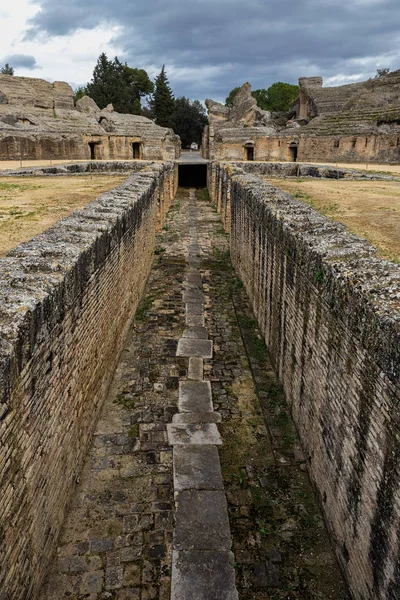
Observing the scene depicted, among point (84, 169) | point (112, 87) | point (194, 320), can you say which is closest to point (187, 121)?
point (112, 87)

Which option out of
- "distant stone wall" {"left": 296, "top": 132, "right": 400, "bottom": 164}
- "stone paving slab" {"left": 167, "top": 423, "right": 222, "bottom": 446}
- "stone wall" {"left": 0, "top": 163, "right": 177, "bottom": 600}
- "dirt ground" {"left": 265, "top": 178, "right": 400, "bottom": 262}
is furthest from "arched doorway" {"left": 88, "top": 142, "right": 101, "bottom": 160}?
"stone paving slab" {"left": 167, "top": 423, "right": 222, "bottom": 446}

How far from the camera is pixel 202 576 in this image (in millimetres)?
3840

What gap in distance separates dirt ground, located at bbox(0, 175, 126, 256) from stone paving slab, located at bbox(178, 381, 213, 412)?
316cm

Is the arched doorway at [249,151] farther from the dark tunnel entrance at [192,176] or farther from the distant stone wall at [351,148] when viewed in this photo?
the distant stone wall at [351,148]

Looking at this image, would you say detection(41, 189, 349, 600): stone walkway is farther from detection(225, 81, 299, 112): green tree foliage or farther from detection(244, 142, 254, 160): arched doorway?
detection(225, 81, 299, 112): green tree foliage

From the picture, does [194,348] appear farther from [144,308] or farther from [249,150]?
[249,150]

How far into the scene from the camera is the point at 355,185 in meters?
15.9

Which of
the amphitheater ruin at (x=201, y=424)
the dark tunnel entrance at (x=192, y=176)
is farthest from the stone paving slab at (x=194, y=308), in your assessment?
the dark tunnel entrance at (x=192, y=176)

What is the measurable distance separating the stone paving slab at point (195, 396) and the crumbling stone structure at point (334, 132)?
83.4ft

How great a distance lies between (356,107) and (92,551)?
35.2 m

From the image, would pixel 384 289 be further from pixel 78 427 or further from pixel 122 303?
pixel 122 303

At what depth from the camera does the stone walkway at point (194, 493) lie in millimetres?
3842

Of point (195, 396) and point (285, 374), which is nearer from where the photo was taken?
point (285, 374)

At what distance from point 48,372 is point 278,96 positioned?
7281 centimetres
